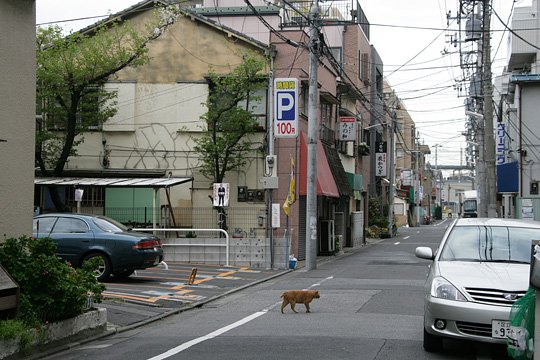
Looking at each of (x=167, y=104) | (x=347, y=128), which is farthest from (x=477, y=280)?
(x=347, y=128)

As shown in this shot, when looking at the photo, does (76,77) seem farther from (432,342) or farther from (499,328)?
(499,328)

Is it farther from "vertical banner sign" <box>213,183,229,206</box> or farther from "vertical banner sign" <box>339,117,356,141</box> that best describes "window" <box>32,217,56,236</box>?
"vertical banner sign" <box>339,117,356,141</box>

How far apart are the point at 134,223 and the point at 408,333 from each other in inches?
663

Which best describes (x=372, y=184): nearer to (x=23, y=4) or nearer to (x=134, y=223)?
(x=134, y=223)

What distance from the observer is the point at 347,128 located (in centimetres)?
3447

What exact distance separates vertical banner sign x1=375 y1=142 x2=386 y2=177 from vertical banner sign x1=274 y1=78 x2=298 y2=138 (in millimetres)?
27474

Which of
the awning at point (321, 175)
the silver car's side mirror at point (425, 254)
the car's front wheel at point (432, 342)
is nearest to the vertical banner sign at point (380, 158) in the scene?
the awning at point (321, 175)

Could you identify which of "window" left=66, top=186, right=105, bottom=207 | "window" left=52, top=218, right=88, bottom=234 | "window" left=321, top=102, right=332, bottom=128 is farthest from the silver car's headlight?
"window" left=321, top=102, right=332, bottom=128

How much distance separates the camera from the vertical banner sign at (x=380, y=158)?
49062 mm

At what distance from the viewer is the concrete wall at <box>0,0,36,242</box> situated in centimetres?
1020

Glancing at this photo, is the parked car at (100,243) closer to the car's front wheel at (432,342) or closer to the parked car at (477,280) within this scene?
the parked car at (477,280)

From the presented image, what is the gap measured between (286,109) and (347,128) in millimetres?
12566

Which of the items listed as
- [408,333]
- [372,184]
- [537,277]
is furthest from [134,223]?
[372,184]

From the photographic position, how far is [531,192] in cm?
3700
